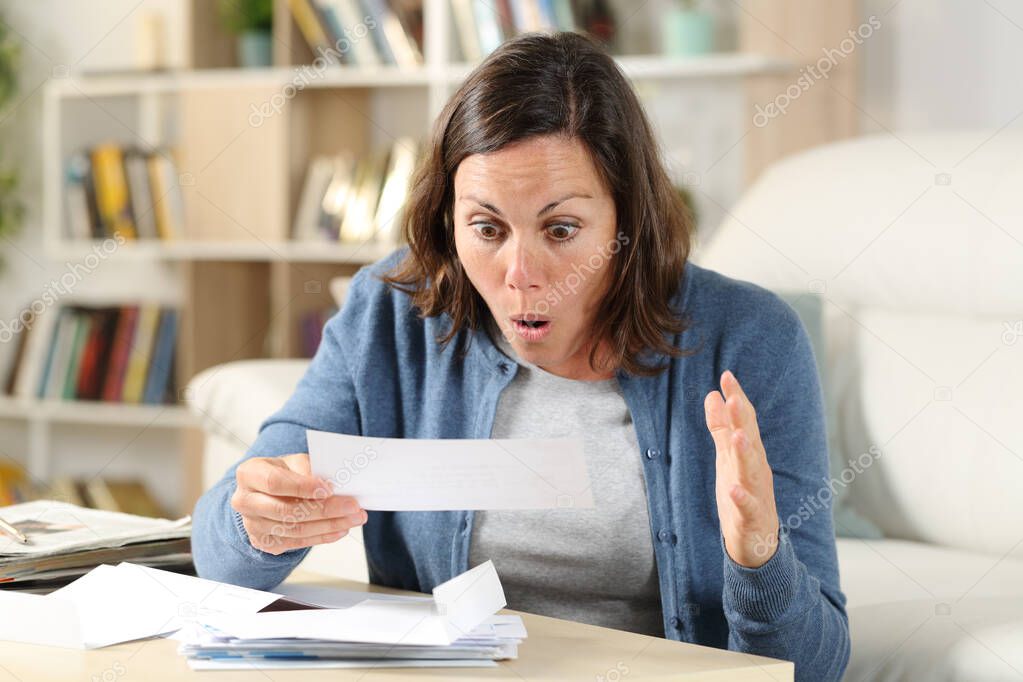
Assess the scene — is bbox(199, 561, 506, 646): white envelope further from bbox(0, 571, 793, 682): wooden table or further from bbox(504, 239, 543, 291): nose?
bbox(504, 239, 543, 291): nose

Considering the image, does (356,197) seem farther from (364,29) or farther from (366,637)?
(366,637)

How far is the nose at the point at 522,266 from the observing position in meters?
1.10

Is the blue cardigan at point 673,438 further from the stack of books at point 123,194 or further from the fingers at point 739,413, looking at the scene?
the stack of books at point 123,194

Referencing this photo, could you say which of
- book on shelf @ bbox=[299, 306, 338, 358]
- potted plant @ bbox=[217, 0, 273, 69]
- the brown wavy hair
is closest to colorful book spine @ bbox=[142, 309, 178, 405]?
book on shelf @ bbox=[299, 306, 338, 358]

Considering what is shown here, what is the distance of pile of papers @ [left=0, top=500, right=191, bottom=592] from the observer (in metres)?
1.07

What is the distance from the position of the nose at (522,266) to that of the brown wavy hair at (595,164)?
0.10 m

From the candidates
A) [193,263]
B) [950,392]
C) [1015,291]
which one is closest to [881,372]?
[950,392]

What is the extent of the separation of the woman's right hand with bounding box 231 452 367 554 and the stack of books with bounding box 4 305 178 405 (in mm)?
2270

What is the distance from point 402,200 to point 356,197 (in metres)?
0.16

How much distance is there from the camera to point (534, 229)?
111 centimetres

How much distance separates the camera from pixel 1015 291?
64.2 inches

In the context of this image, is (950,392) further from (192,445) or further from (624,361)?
(192,445)

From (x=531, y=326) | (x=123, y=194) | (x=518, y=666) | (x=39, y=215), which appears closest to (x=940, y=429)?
(x=531, y=326)

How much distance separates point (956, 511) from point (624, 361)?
25.9 inches
